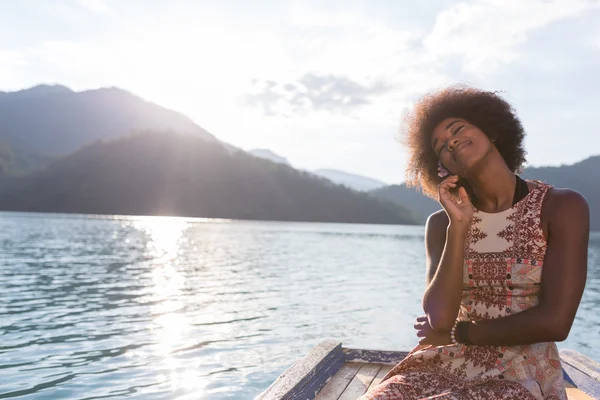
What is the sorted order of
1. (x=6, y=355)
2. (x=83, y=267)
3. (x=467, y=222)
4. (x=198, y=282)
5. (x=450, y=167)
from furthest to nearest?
(x=83, y=267) < (x=198, y=282) < (x=6, y=355) < (x=450, y=167) < (x=467, y=222)

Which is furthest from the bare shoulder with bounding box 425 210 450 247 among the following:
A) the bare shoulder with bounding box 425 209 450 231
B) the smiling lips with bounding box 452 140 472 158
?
the smiling lips with bounding box 452 140 472 158

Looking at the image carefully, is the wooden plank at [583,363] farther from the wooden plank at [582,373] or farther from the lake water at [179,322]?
the lake water at [179,322]

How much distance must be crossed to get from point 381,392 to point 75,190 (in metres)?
178

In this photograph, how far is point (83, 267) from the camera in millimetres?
27953

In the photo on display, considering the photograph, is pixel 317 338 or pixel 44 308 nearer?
pixel 317 338

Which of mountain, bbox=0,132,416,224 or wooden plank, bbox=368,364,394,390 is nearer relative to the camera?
wooden plank, bbox=368,364,394,390

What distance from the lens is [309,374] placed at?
4.12 meters

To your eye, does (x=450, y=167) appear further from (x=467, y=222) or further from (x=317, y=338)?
(x=317, y=338)

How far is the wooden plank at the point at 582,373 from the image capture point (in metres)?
4.39

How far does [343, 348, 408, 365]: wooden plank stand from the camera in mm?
5219

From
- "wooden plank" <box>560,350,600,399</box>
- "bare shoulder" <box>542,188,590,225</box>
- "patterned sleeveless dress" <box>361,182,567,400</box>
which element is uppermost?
"bare shoulder" <box>542,188,590,225</box>

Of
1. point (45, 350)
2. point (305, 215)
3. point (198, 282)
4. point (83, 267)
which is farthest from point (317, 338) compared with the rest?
point (305, 215)

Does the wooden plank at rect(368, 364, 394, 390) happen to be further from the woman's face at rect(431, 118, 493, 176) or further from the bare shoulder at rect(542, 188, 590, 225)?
the bare shoulder at rect(542, 188, 590, 225)

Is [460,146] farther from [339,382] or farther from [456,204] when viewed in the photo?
[339,382]
